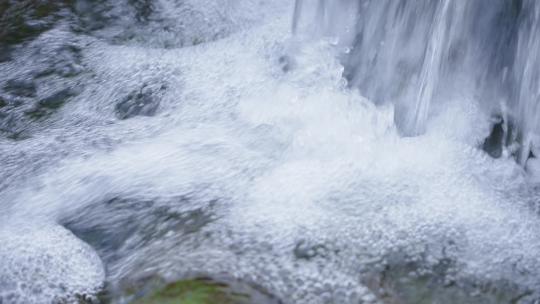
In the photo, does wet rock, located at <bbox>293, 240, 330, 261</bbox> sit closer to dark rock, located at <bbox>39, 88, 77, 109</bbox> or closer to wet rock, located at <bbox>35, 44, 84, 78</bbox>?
dark rock, located at <bbox>39, 88, 77, 109</bbox>

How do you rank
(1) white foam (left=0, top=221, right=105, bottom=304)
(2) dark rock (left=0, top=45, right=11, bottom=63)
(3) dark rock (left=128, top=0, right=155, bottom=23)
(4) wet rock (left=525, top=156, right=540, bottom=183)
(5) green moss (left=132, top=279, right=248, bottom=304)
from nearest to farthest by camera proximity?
(5) green moss (left=132, top=279, right=248, bottom=304), (1) white foam (left=0, top=221, right=105, bottom=304), (4) wet rock (left=525, top=156, right=540, bottom=183), (2) dark rock (left=0, top=45, right=11, bottom=63), (3) dark rock (left=128, top=0, right=155, bottom=23)

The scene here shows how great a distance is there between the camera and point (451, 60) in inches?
134

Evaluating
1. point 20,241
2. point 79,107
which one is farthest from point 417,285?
point 79,107

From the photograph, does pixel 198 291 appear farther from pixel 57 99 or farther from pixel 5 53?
pixel 5 53

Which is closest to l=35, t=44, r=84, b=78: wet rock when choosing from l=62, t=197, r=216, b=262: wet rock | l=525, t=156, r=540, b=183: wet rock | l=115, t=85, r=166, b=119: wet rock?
l=115, t=85, r=166, b=119: wet rock

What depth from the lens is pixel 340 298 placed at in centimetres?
254

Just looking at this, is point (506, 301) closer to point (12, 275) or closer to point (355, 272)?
point (355, 272)

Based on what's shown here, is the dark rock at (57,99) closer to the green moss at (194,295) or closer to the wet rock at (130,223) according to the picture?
the wet rock at (130,223)

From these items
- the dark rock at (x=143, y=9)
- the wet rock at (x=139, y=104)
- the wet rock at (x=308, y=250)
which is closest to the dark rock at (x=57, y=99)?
the wet rock at (x=139, y=104)

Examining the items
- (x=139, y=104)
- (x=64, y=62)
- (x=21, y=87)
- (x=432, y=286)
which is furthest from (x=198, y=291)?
(x=64, y=62)

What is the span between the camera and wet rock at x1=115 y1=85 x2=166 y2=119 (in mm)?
3729

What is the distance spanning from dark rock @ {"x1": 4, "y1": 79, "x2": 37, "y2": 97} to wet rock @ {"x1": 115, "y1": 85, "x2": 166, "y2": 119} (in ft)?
1.78

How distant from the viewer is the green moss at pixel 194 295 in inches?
98.6

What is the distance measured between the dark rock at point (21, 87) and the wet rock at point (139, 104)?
54 cm
